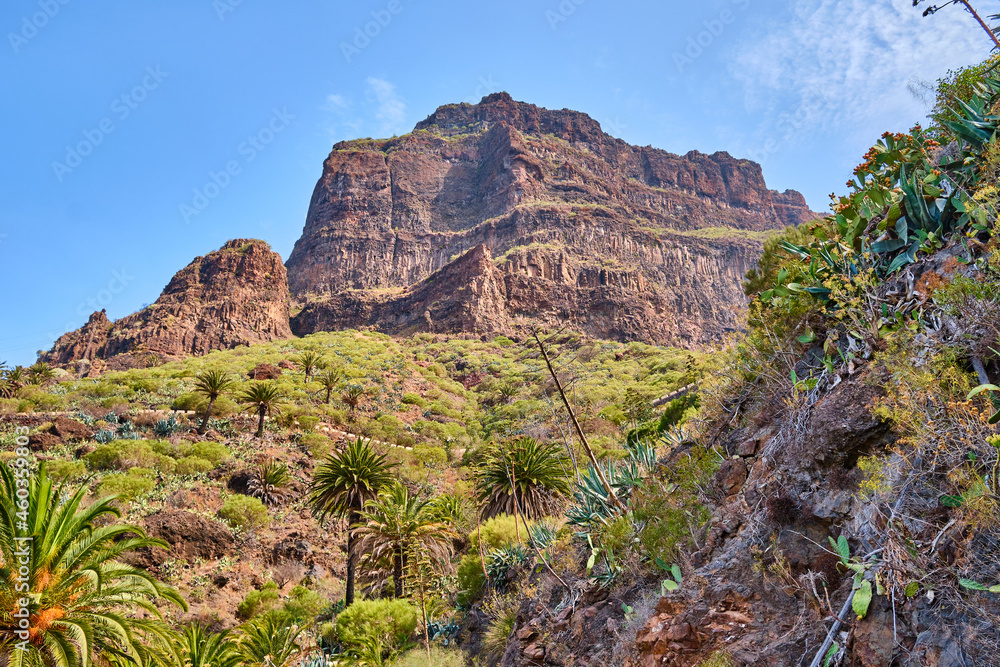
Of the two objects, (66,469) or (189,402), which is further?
(189,402)

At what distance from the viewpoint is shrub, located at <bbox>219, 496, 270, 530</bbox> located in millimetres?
27759

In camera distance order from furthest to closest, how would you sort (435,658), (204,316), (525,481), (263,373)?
1. (204,316)
2. (263,373)
3. (525,481)
4. (435,658)

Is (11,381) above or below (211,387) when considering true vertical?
above

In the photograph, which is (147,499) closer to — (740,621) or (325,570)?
(325,570)

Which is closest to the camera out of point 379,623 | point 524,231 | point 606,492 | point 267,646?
point 606,492

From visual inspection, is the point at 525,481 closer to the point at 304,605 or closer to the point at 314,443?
the point at 304,605

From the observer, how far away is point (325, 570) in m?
28.1

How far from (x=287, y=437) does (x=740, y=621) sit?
129 ft

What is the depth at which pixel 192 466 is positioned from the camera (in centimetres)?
3095

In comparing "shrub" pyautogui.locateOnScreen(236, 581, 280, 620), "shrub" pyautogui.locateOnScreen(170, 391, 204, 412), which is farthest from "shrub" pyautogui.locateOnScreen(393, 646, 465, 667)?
"shrub" pyautogui.locateOnScreen(170, 391, 204, 412)

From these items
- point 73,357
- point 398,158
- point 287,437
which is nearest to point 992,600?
point 287,437

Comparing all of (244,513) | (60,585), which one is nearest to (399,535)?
(60,585)

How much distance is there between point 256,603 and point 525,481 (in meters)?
15.0

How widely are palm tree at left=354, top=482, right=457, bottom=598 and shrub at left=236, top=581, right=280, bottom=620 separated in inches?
275
